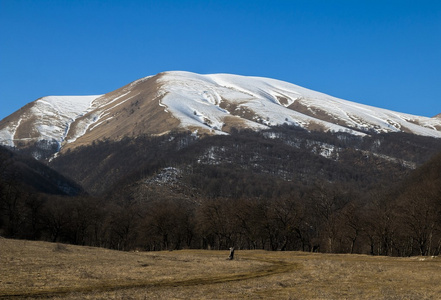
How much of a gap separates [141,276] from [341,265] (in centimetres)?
2103

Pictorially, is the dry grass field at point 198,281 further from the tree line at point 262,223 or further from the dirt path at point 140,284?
the tree line at point 262,223

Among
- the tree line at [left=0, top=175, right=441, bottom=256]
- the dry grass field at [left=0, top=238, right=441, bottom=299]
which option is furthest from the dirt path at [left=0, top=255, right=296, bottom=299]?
the tree line at [left=0, top=175, right=441, bottom=256]

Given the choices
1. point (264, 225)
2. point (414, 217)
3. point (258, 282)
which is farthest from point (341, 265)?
point (264, 225)

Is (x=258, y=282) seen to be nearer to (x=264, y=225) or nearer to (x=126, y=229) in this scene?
(x=264, y=225)

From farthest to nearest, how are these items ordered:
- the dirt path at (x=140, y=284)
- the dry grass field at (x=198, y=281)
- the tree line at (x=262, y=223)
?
the tree line at (x=262, y=223)
the dry grass field at (x=198, y=281)
the dirt path at (x=140, y=284)

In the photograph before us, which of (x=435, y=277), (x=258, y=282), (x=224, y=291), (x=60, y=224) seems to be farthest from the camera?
(x=60, y=224)

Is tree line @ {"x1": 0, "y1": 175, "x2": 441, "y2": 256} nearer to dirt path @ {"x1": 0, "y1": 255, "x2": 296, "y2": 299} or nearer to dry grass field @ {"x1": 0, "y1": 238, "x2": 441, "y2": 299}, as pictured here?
dry grass field @ {"x1": 0, "y1": 238, "x2": 441, "y2": 299}

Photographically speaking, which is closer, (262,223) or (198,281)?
(198,281)

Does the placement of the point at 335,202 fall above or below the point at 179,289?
above

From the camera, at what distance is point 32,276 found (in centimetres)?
2956

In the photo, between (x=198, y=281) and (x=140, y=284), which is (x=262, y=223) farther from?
(x=140, y=284)

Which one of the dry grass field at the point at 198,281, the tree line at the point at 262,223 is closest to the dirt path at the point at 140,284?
the dry grass field at the point at 198,281

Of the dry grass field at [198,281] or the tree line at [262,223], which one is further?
the tree line at [262,223]

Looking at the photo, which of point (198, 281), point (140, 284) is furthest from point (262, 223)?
point (140, 284)
